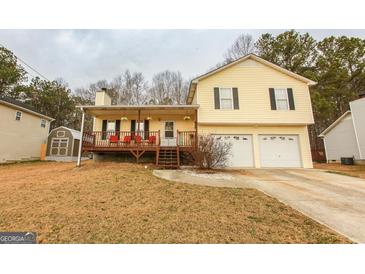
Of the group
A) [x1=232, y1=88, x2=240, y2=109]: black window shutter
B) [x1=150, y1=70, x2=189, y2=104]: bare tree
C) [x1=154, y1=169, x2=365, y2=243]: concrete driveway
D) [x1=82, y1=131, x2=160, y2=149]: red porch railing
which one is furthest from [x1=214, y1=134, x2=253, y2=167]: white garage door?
[x1=150, y1=70, x2=189, y2=104]: bare tree

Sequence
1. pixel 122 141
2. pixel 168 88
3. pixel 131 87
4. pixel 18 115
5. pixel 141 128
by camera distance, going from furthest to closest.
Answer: pixel 131 87 < pixel 168 88 < pixel 18 115 < pixel 141 128 < pixel 122 141

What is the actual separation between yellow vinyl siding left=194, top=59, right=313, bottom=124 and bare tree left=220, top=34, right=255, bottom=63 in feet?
30.8

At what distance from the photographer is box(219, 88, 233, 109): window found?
11.1m

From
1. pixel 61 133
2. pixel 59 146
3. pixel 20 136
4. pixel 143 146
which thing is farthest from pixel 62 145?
pixel 143 146

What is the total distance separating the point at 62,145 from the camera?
1762cm

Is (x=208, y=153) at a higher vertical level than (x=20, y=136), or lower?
lower

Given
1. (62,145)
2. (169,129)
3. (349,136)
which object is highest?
(169,129)

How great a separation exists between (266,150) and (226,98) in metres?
4.19

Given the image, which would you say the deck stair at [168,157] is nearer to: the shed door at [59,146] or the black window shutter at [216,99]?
the black window shutter at [216,99]

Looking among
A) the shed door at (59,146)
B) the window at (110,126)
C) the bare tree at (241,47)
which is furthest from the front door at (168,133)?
the bare tree at (241,47)

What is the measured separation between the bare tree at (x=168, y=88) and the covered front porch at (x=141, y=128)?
1081 cm

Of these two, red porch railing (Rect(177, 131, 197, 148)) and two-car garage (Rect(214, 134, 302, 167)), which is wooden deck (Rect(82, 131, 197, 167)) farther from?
two-car garage (Rect(214, 134, 302, 167))

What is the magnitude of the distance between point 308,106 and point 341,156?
8.39 meters

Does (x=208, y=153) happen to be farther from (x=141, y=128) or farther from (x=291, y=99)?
(x=291, y=99)
